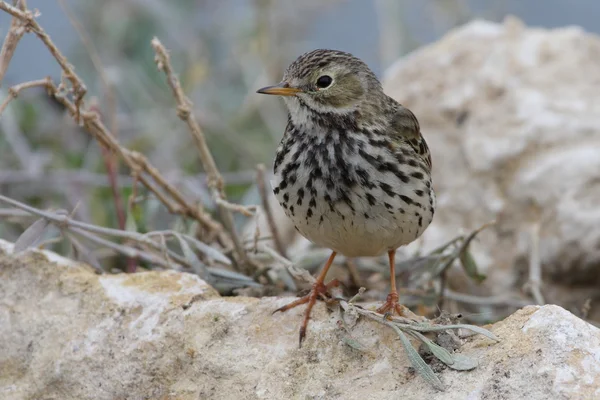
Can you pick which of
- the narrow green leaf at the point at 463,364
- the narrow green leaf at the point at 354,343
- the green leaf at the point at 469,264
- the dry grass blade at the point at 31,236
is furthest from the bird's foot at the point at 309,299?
the dry grass blade at the point at 31,236

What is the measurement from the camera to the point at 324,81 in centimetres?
387

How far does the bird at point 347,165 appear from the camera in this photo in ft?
11.7

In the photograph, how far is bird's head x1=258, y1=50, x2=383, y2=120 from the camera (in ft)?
12.6

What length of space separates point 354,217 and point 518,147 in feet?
6.73

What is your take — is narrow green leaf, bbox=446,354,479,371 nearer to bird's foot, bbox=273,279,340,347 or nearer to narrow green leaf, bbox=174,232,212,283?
bird's foot, bbox=273,279,340,347

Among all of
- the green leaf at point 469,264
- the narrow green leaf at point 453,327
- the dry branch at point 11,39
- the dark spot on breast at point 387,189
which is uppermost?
the dry branch at point 11,39

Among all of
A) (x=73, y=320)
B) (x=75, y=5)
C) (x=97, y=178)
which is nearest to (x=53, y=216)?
(x=73, y=320)

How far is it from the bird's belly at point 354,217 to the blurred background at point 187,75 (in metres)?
1.14

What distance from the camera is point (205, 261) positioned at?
4227 mm

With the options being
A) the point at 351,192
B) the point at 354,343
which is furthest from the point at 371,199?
the point at 354,343

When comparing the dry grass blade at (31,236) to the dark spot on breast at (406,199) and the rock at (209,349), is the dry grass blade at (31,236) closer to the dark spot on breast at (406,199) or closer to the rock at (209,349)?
the rock at (209,349)

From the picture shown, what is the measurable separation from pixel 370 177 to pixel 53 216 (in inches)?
54.4

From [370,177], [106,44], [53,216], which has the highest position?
[106,44]

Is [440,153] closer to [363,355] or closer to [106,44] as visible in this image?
[363,355]
